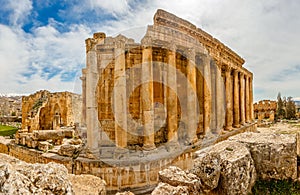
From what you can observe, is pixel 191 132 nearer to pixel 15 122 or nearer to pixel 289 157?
pixel 289 157

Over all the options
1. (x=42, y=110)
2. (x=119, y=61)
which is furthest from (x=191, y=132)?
(x=42, y=110)

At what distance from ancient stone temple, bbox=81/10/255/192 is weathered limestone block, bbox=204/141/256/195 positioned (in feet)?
19.3

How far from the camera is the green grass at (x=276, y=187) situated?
4223 mm

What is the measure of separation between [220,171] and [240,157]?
20.7 inches

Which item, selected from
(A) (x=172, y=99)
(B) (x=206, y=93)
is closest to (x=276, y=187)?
(A) (x=172, y=99)

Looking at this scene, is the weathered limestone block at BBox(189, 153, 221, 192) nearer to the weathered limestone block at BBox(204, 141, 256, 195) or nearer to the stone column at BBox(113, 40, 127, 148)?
the weathered limestone block at BBox(204, 141, 256, 195)

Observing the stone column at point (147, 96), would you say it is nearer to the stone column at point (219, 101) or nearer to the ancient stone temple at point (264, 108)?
the stone column at point (219, 101)

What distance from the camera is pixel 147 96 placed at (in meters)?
11.3

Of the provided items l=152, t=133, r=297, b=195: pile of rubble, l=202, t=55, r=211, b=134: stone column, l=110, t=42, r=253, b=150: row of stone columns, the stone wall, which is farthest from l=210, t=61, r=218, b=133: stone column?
l=152, t=133, r=297, b=195: pile of rubble

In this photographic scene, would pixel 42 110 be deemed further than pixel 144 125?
Yes

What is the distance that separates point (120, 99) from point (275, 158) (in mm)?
7939

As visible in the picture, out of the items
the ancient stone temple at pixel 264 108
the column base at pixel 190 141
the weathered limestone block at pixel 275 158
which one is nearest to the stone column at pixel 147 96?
the column base at pixel 190 141

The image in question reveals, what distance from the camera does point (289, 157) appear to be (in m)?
4.46

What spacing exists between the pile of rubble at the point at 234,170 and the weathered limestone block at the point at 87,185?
1693 millimetres
